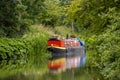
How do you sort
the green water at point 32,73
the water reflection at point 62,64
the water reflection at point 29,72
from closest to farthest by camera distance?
the green water at point 32,73, the water reflection at point 29,72, the water reflection at point 62,64

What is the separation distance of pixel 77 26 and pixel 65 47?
19585 millimetres

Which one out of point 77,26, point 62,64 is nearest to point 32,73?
point 77,26

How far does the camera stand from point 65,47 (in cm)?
4050

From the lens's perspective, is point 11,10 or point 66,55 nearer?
point 11,10

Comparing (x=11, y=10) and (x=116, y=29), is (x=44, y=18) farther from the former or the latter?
(x=116, y=29)

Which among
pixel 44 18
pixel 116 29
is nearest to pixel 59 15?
pixel 44 18

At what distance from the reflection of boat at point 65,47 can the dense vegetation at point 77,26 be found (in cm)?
114

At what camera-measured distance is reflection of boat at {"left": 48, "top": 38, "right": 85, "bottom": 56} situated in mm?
38875

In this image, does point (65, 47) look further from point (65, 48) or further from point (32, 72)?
point (32, 72)

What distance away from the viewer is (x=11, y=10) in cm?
3009

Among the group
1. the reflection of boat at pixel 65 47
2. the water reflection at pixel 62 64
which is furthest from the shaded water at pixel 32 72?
the reflection of boat at pixel 65 47

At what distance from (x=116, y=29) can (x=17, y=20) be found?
65.7 ft

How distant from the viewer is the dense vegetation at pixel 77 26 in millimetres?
11609

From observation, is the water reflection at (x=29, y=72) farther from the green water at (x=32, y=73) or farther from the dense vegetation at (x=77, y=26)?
the dense vegetation at (x=77, y=26)
